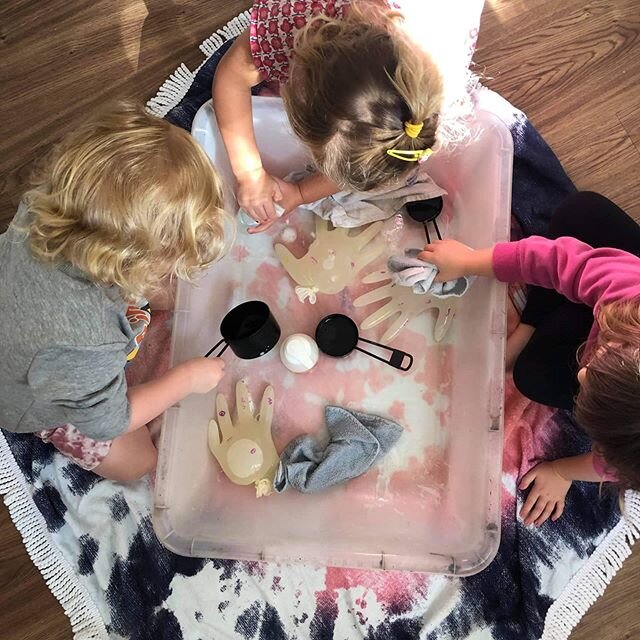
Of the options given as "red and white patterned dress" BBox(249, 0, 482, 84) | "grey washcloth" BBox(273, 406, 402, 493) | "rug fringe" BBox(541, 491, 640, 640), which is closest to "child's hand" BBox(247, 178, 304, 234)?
"red and white patterned dress" BBox(249, 0, 482, 84)

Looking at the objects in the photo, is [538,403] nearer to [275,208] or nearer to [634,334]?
[634,334]

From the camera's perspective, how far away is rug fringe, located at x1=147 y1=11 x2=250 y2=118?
1202mm

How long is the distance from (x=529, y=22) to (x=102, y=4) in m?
0.78

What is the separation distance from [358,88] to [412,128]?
7cm

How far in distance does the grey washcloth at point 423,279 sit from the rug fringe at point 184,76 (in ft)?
1.64

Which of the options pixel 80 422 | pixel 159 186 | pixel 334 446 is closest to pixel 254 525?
pixel 334 446

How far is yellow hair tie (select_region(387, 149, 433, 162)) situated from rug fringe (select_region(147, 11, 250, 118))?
588mm

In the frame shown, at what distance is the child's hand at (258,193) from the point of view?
1039 mm

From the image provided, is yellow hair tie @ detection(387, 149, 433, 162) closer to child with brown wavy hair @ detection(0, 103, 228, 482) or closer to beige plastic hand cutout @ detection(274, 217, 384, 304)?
child with brown wavy hair @ detection(0, 103, 228, 482)

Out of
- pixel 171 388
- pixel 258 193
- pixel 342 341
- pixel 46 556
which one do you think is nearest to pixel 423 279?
pixel 342 341

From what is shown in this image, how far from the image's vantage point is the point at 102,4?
49.4 inches

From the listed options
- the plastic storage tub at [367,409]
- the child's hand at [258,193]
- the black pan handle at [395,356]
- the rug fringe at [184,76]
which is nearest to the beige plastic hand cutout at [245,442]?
the plastic storage tub at [367,409]

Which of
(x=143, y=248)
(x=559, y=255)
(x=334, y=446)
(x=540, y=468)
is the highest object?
(x=143, y=248)

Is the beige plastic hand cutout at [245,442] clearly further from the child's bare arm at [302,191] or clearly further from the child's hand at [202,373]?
the child's bare arm at [302,191]
